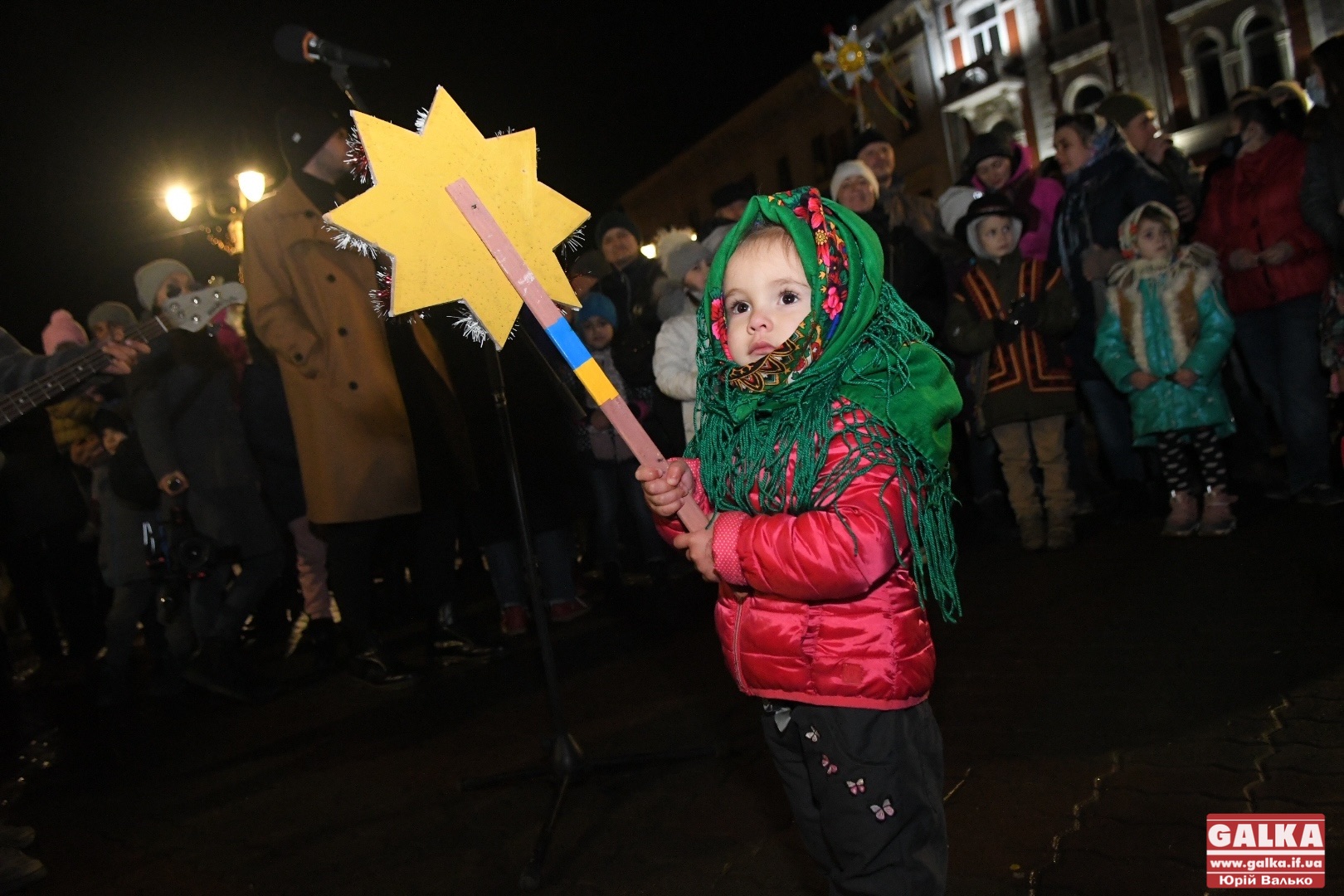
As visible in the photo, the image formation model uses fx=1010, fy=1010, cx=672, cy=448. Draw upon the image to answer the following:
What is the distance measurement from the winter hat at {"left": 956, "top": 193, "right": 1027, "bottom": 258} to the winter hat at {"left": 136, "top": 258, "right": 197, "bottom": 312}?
14.2ft

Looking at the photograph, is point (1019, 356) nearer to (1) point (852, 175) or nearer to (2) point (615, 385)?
(1) point (852, 175)

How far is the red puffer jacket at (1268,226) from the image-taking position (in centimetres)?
534

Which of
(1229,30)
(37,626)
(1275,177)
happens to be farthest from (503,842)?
(1229,30)

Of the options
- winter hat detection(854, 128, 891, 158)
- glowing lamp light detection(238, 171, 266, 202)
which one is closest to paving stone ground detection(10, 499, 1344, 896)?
winter hat detection(854, 128, 891, 158)

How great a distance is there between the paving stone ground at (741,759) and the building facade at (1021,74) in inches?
671

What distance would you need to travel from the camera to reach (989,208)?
5.62 meters

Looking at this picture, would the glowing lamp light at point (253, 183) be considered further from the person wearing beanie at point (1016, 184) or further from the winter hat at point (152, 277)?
the person wearing beanie at point (1016, 184)

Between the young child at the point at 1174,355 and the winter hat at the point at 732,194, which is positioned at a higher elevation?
the winter hat at the point at 732,194

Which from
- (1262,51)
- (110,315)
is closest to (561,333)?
(110,315)

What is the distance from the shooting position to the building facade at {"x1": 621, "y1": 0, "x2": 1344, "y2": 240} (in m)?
25.7

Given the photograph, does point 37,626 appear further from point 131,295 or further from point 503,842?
point 503,842

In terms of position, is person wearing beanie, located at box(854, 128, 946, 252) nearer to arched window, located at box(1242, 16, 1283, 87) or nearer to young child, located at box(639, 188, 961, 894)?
young child, located at box(639, 188, 961, 894)

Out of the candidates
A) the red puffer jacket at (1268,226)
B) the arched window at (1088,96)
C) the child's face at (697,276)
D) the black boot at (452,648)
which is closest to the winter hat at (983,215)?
the red puffer jacket at (1268,226)

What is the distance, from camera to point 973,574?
5352mm
